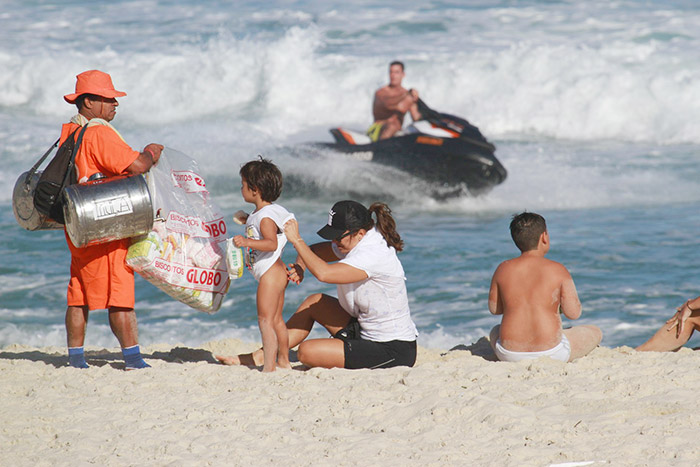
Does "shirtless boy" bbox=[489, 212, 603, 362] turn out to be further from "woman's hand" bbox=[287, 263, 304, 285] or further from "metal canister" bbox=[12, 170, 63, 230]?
"metal canister" bbox=[12, 170, 63, 230]

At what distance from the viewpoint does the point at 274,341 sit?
466 centimetres

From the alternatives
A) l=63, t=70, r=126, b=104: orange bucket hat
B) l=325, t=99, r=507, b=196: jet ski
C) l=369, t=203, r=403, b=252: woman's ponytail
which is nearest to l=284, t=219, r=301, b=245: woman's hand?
l=369, t=203, r=403, b=252: woman's ponytail

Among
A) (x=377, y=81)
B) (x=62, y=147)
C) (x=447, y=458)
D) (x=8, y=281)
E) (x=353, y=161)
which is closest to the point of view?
(x=447, y=458)

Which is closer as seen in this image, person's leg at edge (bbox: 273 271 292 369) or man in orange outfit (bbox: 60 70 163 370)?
man in orange outfit (bbox: 60 70 163 370)

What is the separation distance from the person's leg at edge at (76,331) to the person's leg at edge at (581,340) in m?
2.66

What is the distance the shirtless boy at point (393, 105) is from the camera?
12.7 meters

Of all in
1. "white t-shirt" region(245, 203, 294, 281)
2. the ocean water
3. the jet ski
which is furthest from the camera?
the jet ski

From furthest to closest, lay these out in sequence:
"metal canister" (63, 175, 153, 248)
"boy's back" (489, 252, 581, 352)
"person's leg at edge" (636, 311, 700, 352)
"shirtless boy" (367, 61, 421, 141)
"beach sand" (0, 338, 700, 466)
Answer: "shirtless boy" (367, 61, 421, 141) → "person's leg at edge" (636, 311, 700, 352) → "boy's back" (489, 252, 581, 352) → "metal canister" (63, 175, 153, 248) → "beach sand" (0, 338, 700, 466)

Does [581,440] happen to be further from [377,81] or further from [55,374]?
[377,81]

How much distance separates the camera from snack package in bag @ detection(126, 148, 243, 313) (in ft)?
15.0

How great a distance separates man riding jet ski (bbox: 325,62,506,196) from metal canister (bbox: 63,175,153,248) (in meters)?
8.21

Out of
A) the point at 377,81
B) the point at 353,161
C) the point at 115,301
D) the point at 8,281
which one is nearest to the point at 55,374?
the point at 115,301

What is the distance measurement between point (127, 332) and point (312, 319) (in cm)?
105

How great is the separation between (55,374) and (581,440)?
280 cm
